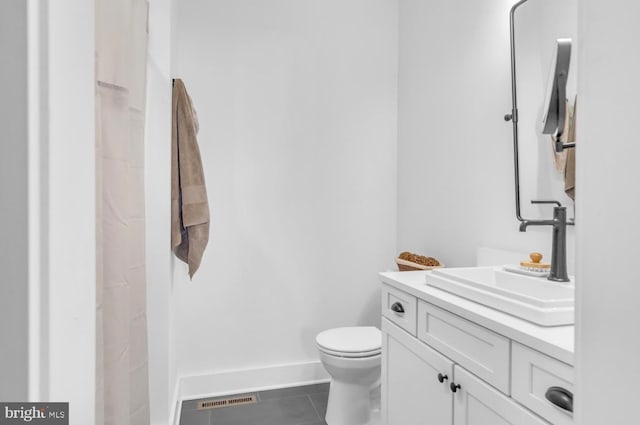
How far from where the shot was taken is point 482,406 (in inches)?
39.4

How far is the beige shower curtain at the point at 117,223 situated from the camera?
28.2 inches

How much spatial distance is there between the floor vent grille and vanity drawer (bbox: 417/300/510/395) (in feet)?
4.39

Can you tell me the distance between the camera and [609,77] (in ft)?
1.18

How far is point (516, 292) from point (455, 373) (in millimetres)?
303

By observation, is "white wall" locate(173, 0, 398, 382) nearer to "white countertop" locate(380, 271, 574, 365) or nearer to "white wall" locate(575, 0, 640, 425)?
"white countertop" locate(380, 271, 574, 365)

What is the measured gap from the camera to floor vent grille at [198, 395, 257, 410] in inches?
83.2

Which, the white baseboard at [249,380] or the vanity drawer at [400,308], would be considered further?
the white baseboard at [249,380]

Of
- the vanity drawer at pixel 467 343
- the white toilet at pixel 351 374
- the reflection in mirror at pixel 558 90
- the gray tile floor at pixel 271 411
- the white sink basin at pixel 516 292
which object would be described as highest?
the reflection in mirror at pixel 558 90

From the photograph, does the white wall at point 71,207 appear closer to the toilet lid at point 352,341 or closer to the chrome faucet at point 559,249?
the chrome faucet at point 559,249

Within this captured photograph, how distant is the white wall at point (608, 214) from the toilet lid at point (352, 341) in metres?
1.48

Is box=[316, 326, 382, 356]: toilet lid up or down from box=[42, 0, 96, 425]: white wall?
down

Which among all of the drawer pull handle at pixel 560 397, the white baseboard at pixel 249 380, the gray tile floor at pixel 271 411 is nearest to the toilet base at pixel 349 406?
the gray tile floor at pixel 271 411

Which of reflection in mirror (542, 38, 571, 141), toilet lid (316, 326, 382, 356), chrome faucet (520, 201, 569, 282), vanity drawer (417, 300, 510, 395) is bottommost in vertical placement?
toilet lid (316, 326, 382, 356)
